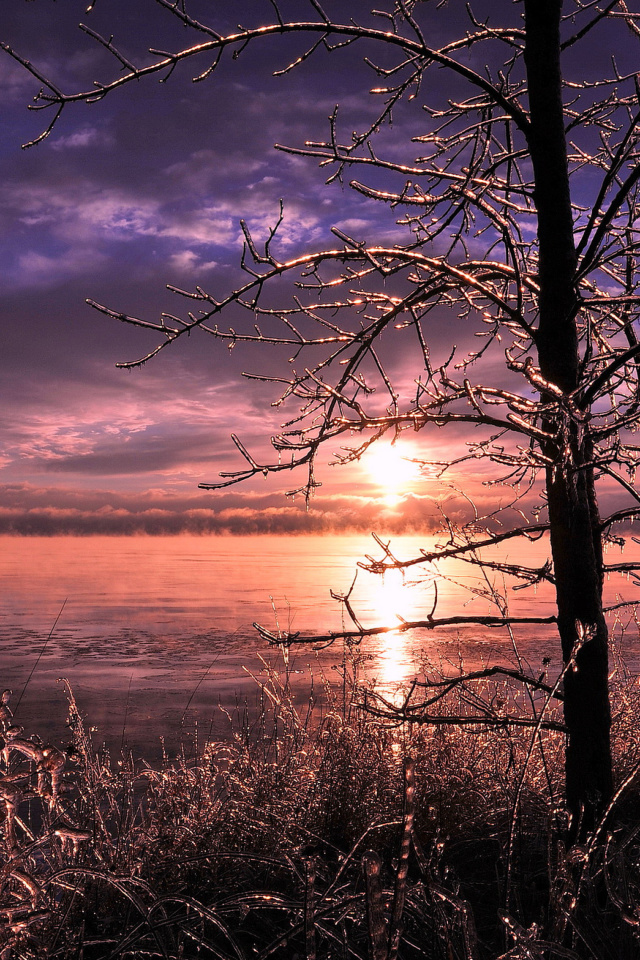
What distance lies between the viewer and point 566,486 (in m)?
3.55

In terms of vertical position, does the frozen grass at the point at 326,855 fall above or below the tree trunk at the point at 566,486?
below

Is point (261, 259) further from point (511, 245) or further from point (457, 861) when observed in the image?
point (457, 861)

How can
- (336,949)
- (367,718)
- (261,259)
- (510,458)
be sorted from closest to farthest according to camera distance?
(336,949)
(510,458)
(261,259)
(367,718)

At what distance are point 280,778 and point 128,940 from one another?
221 centimetres

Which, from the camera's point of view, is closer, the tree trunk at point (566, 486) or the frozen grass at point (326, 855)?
the frozen grass at point (326, 855)

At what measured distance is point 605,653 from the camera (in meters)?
3.76

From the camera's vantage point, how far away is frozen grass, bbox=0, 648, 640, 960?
2.20 metres

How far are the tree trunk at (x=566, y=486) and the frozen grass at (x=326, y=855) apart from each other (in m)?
0.28

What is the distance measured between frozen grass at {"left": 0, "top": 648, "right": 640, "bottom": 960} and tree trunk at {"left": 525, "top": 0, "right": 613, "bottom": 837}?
28 centimetres

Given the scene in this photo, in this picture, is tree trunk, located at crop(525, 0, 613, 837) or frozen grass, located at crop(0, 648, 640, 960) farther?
tree trunk, located at crop(525, 0, 613, 837)

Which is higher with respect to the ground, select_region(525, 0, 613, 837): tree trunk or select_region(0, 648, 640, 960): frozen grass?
select_region(525, 0, 613, 837): tree trunk

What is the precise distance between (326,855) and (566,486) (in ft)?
8.19

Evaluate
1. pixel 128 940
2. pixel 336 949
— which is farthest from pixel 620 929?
pixel 128 940

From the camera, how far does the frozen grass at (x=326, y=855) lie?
86.7 inches
